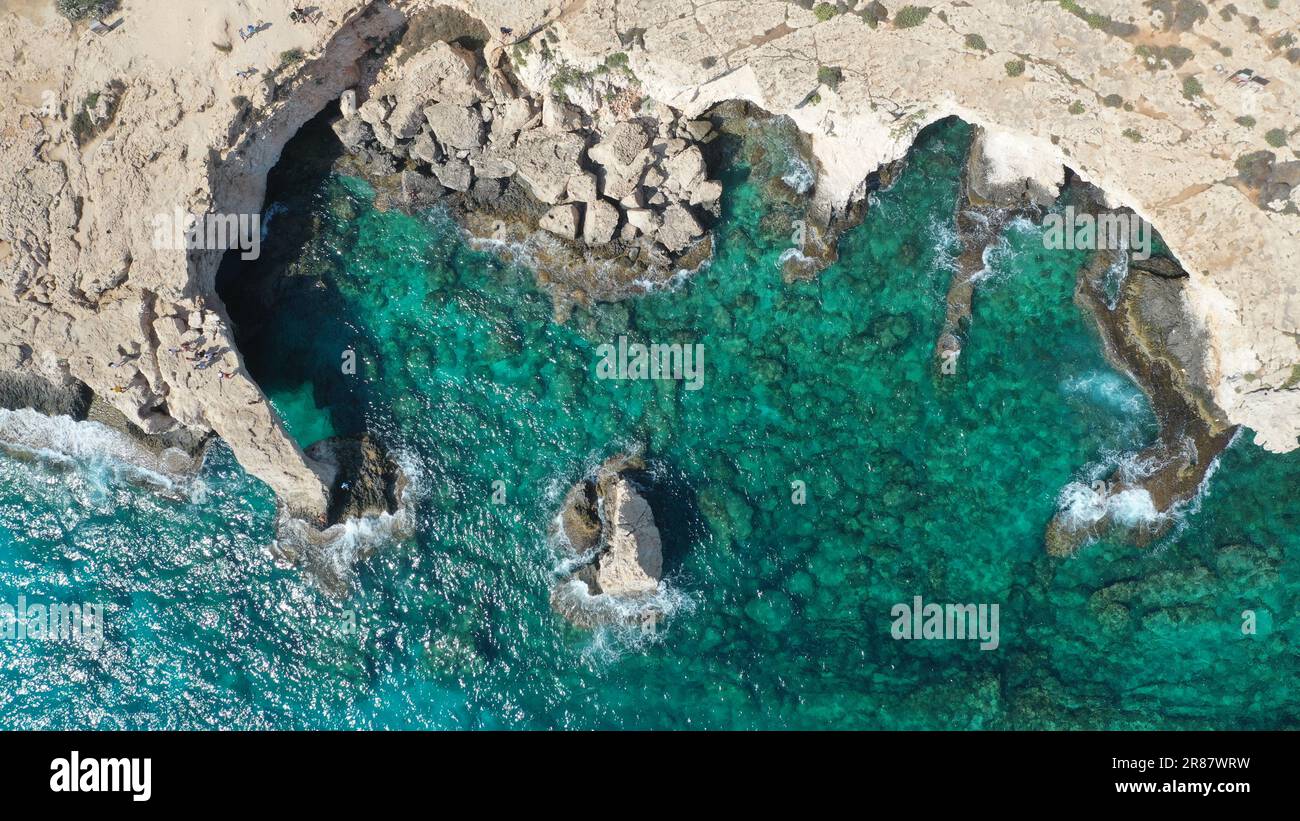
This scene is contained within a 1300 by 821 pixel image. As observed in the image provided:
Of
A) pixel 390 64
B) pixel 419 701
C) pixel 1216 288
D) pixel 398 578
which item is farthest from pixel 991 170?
pixel 419 701

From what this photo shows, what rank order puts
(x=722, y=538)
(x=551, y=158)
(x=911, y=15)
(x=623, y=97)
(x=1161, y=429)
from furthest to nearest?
(x=722, y=538), (x=1161, y=429), (x=551, y=158), (x=623, y=97), (x=911, y=15)

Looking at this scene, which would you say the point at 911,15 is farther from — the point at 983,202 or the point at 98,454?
the point at 98,454

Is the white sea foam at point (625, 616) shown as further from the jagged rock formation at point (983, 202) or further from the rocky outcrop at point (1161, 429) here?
the rocky outcrop at point (1161, 429)

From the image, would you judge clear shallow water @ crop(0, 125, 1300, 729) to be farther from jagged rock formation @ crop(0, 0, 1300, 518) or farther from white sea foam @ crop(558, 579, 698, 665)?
jagged rock formation @ crop(0, 0, 1300, 518)

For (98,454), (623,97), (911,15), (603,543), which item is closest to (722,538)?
(603,543)

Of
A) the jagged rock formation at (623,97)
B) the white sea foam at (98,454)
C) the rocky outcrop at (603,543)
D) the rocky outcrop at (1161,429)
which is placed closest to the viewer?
the jagged rock formation at (623,97)

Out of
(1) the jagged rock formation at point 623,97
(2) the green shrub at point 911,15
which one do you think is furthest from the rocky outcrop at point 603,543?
(2) the green shrub at point 911,15
